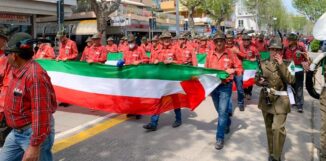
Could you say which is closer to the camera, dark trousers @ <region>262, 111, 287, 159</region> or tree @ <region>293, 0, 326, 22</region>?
dark trousers @ <region>262, 111, 287, 159</region>

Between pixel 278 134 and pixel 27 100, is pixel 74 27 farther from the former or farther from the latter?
pixel 27 100

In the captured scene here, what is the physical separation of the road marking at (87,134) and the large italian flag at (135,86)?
0.34 meters

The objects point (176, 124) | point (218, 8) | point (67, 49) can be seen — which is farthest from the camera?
→ point (218, 8)

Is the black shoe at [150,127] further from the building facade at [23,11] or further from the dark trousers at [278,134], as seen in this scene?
the building facade at [23,11]

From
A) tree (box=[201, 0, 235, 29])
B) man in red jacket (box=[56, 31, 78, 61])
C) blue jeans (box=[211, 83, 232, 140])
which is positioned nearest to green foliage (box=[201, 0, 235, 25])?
tree (box=[201, 0, 235, 29])

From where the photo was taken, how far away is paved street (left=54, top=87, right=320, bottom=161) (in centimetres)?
543

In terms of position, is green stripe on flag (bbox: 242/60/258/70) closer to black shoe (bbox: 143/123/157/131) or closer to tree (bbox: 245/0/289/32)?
black shoe (bbox: 143/123/157/131)

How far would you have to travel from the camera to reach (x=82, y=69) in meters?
7.82

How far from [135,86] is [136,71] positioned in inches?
11.7

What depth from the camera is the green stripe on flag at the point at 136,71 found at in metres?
6.49

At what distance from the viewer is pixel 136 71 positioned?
7.04 meters

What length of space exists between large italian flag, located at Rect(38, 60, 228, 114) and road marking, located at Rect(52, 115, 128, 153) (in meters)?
0.34

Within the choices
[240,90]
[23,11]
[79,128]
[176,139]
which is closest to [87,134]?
[79,128]

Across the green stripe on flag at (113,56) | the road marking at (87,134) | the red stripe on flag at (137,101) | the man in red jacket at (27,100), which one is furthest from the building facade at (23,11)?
the man in red jacket at (27,100)
